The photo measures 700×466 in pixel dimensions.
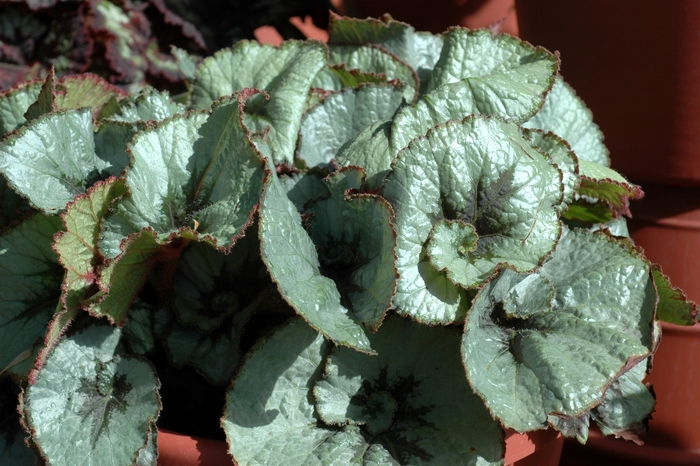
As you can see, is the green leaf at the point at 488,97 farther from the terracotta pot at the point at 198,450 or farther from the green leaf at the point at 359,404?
the terracotta pot at the point at 198,450

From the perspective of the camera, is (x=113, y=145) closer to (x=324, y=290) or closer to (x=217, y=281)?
(x=217, y=281)

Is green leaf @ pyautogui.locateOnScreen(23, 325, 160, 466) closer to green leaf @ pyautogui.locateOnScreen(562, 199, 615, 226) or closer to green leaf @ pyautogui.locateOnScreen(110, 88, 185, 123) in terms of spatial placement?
green leaf @ pyautogui.locateOnScreen(110, 88, 185, 123)

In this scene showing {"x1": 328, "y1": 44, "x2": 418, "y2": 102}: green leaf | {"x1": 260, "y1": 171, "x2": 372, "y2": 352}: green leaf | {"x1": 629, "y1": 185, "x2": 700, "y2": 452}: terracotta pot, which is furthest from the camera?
{"x1": 629, "y1": 185, "x2": 700, "y2": 452}: terracotta pot

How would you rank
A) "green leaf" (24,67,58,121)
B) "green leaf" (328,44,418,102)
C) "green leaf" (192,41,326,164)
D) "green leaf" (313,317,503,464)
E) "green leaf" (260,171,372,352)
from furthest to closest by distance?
"green leaf" (328,44,418,102)
"green leaf" (192,41,326,164)
"green leaf" (24,67,58,121)
"green leaf" (313,317,503,464)
"green leaf" (260,171,372,352)

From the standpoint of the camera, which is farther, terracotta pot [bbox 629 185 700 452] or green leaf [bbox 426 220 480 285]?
terracotta pot [bbox 629 185 700 452]

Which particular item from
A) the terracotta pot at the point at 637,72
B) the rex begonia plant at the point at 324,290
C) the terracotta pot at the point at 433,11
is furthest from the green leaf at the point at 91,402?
the terracotta pot at the point at 433,11

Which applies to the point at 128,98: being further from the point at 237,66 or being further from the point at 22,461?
the point at 22,461

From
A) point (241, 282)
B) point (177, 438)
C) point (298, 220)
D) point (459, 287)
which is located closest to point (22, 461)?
point (177, 438)

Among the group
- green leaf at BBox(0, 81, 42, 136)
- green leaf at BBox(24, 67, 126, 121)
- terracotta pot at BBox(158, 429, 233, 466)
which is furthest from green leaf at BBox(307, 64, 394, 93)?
terracotta pot at BBox(158, 429, 233, 466)
